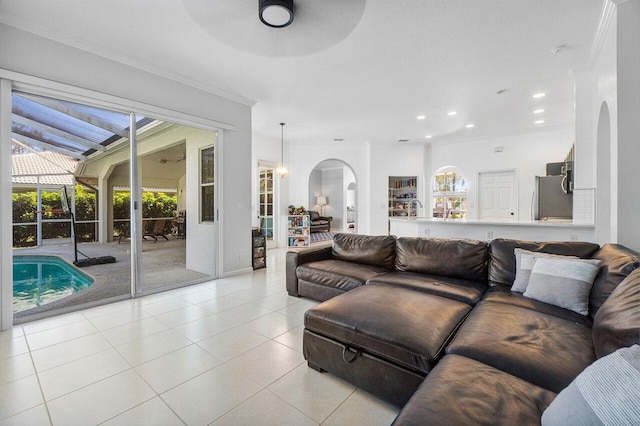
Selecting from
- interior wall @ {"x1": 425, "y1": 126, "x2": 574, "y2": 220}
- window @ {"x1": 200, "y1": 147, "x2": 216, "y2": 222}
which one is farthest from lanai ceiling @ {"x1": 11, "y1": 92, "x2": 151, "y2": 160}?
interior wall @ {"x1": 425, "y1": 126, "x2": 574, "y2": 220}

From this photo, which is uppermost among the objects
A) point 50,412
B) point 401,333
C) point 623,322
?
point 623,322

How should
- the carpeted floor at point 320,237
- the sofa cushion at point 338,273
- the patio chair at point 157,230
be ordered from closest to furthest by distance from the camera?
the sofa cushion at point 338,273
the patio chair at point 157,230
the carpeted floor at point 320,237

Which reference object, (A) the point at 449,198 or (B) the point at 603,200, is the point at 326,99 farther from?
(A) the point at 449,198

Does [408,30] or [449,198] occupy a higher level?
[408,30]

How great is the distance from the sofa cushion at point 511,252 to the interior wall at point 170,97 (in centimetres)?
354

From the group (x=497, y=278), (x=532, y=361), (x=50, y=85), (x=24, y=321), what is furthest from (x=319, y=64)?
(x=24, y=321)

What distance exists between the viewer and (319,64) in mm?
3418

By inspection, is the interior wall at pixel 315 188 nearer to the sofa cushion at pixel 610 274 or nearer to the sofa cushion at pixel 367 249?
the sofa cushion at pixel 367 249

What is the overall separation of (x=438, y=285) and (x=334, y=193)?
1036cm

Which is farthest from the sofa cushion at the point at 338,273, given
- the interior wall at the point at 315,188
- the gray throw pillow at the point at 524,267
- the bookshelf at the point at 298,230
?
the interior wall at the point at 315,188

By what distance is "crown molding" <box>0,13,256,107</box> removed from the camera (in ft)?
8.32

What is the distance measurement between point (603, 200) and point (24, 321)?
20.2 ft

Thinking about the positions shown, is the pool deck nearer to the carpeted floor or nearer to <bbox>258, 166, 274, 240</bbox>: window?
<bbox>258, 166, 274, 240</bbox>: window

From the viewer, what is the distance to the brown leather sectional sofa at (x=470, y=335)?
1014mm
